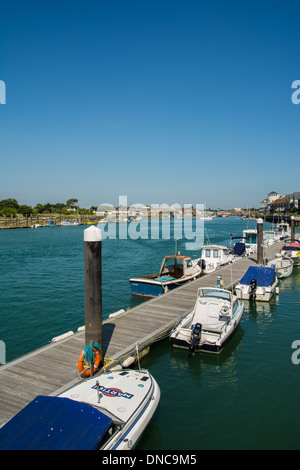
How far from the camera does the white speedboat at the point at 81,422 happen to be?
5.78 metres

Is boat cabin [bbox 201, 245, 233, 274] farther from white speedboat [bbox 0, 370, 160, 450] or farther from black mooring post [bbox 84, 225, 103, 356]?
white speedboat [bbox 0, 370, 160, 450]

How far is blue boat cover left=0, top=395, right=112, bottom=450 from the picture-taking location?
571cm

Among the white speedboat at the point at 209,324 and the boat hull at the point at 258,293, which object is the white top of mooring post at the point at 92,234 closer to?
the white speedboat at the point at 209,324

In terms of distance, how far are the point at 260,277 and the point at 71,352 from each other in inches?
604

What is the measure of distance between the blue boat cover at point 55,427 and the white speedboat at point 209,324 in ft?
23.8

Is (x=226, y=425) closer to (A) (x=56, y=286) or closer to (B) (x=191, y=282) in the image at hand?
(B) (x=191, y=282)

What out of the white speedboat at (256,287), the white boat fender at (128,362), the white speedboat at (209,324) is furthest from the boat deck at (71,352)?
the white speedboat at (256,287)

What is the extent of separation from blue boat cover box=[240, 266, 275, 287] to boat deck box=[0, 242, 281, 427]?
204 inches

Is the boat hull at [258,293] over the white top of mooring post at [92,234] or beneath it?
beneath

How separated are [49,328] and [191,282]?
10.2 m

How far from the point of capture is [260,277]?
74.0ft
